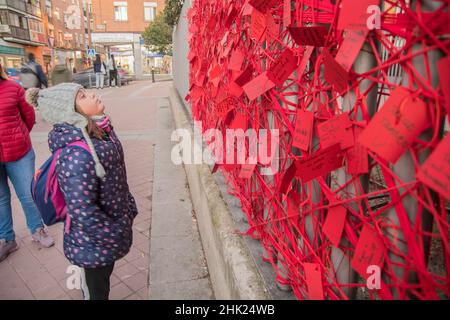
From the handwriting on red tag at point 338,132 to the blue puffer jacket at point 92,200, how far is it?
1342mm

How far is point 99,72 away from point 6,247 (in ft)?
61.7

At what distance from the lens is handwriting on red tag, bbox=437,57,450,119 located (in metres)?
0.65

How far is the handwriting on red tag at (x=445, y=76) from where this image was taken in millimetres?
650

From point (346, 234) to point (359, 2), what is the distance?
0.71 meters

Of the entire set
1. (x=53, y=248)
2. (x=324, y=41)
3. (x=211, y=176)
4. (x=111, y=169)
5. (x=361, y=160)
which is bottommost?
(x=53, y=248)

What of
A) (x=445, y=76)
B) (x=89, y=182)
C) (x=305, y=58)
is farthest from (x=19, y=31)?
(x=445, y=76)

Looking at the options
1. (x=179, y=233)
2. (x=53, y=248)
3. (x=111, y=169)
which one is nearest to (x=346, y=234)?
(x=111, y=169)

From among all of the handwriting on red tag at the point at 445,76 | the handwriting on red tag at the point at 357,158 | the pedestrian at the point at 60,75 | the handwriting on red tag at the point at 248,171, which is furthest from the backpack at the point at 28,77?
the handwriting on red tag at the point at 445,76

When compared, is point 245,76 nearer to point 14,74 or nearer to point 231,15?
point 231,15

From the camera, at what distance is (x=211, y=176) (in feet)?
9.35

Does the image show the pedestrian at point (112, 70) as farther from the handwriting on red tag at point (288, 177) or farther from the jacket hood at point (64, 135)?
the handwriting on red tag at point (288, 177)

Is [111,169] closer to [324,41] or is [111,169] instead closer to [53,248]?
[324,41]

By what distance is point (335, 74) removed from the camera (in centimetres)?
96

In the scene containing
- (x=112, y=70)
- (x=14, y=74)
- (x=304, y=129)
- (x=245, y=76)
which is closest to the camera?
(x=304, y=129)
